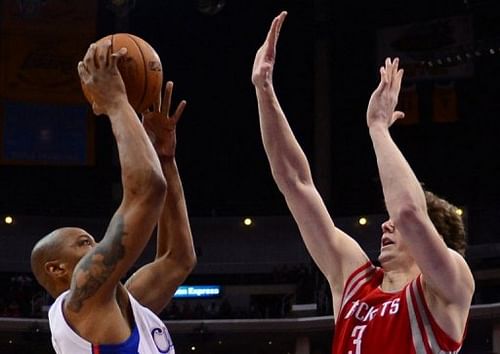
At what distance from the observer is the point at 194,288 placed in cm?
2169

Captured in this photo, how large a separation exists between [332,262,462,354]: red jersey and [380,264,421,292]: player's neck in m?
0.04

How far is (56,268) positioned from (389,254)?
3.97ft

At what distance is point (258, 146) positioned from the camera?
22.7 meters

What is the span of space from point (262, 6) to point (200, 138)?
3.61 meters

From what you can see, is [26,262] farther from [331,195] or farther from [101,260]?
[101,260]

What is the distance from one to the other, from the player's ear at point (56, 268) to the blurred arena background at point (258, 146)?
1594 centimetres

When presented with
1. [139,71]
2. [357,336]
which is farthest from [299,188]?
[139,71]

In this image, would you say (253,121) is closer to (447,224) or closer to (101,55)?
(447,224)

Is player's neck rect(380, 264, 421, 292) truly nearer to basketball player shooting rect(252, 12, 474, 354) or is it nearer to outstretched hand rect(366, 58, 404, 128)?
basketball player shooting rect(252, 12, 474, 354)

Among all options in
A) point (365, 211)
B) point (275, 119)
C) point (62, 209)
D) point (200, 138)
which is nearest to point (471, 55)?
point (365, 211)

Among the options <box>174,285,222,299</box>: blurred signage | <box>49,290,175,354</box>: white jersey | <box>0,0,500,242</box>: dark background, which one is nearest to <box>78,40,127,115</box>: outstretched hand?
<box>49,290,175,354</box>: white jersey

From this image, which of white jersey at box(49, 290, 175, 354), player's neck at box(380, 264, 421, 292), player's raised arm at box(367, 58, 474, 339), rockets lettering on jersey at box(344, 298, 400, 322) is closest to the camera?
white jersey at box(49, 290, 175, 354)

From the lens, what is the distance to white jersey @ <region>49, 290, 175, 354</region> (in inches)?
108

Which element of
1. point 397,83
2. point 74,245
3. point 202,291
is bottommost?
point 202,291
